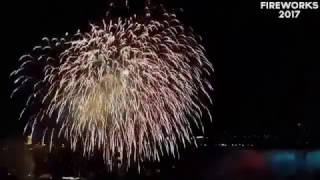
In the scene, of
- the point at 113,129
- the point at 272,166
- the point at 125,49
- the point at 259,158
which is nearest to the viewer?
the point at 125,49

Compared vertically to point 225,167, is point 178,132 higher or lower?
higher

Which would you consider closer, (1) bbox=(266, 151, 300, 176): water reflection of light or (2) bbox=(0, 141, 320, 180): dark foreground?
(2) bbox=(0, 141, 320, 180): dark foreground

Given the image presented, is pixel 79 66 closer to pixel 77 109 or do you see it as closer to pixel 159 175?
pixel 77 109

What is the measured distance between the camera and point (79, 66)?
16.3 meters

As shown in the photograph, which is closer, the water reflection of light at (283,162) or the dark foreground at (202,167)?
the dark foreground at (202,167)

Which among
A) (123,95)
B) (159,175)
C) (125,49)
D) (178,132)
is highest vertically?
(125,49)

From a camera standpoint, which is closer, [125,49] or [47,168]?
[125,49]

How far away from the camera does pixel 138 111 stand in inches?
656

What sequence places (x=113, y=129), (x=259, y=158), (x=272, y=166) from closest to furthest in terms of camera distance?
1. (x=113, y=129)
2. (x=272, y=166)
3. (x=259, y=158)

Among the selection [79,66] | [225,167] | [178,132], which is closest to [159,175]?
[225,167]

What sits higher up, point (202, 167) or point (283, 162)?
point (283, 162)

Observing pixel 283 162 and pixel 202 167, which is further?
pixel 202 167

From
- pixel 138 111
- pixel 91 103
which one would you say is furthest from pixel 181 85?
pixel 91 103

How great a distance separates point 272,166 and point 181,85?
544cm
